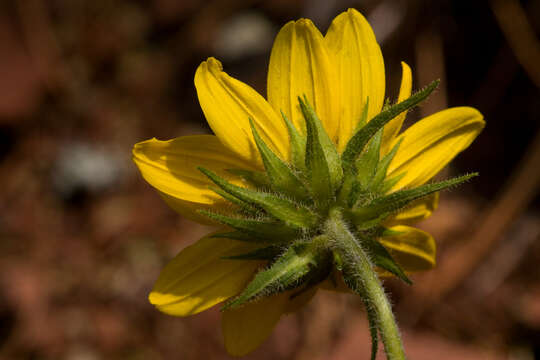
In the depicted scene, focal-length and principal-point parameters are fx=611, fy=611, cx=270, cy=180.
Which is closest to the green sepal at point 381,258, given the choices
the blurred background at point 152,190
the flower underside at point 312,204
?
the flower underside at point 312,204

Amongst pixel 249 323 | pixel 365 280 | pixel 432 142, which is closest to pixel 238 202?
pixel 365 280

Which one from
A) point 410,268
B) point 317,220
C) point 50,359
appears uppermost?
point 317,220

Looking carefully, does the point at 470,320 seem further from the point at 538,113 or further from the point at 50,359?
the point at 50,359

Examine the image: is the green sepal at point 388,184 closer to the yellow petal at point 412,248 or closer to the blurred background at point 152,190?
the yellow petal at point 412,248

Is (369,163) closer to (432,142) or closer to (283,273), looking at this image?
(432,142)

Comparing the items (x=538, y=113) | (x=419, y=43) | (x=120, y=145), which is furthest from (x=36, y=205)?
(x=538, y=113)

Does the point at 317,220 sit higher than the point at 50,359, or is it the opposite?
the point at 317,220

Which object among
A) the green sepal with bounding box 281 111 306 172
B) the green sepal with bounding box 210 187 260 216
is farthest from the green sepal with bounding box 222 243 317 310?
the green sepal with bounding box 281 111 306 172
